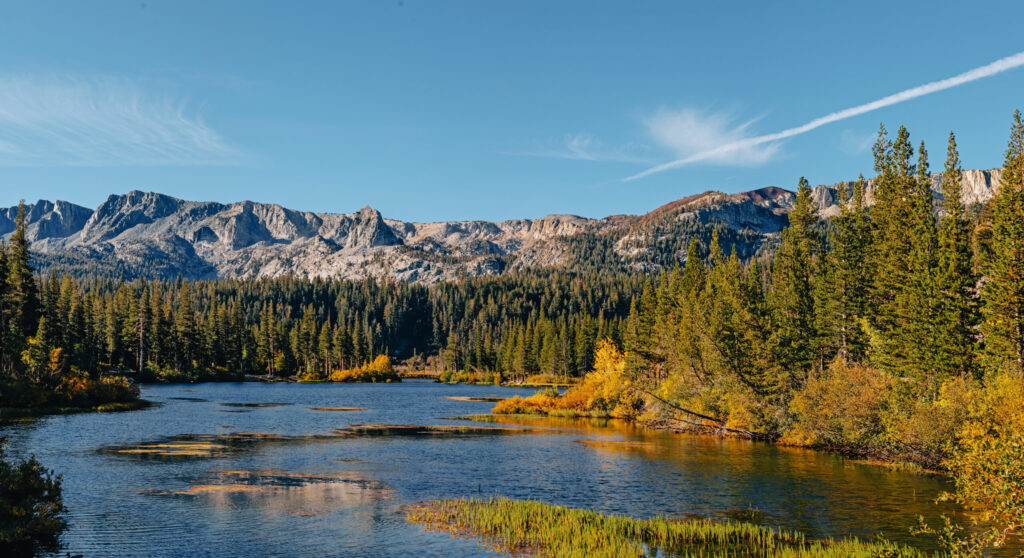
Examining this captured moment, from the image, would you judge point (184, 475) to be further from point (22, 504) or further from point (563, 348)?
point (563, 348)

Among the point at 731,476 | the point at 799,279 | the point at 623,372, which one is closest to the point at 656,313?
the point at 623,372

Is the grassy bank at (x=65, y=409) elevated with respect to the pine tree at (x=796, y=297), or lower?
lower

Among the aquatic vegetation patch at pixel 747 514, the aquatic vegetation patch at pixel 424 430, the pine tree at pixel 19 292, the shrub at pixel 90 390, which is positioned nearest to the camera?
the aquatic vegetation patch at pixel 747 514

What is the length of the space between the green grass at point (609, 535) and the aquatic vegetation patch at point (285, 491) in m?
5.12

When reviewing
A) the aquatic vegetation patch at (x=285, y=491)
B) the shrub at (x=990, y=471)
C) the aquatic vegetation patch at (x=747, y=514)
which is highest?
the shrub at (x=990, y=471)

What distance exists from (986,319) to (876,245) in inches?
877

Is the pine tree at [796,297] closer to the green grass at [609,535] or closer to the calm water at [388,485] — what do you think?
the calm water at [388,485]

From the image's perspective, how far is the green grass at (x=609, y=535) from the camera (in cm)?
2559

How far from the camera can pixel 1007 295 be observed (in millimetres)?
52219

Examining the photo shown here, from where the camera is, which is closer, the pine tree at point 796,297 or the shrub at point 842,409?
the shrub at point 842,409

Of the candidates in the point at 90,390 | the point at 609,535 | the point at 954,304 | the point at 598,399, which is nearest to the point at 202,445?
the point at 609,535

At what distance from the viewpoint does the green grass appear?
25594mm

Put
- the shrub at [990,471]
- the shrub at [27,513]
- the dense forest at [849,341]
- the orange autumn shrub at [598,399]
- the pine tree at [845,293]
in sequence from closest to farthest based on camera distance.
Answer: the shrub at [990,471] → the shrub at [27,513] → the dense forest at [849,341] → the pine tree at [845,293] → the orange autumn shrub at [598,399]

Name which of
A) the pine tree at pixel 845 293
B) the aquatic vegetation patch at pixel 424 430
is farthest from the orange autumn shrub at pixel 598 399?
the pine tree at pixel 845 293
